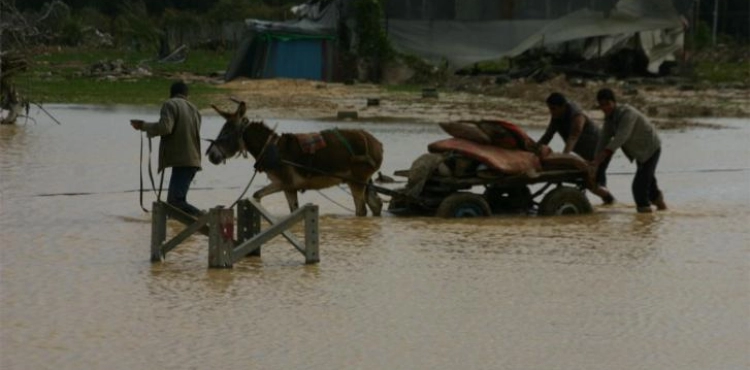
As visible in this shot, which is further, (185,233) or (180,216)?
(180,216)

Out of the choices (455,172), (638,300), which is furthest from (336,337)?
(455,172)

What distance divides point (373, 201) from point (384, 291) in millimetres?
4864

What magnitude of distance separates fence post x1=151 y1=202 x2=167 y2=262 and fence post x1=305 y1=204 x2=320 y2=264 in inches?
43.7

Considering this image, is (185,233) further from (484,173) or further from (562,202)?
(562,202)

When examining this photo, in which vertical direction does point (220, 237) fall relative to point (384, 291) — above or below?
above

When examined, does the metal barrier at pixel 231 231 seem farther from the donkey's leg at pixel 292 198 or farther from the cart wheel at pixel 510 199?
the cart wheel at pixel 510 199

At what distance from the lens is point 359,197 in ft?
54.3

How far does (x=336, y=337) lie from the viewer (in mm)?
9984

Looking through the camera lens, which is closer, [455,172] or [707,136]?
[455,172]

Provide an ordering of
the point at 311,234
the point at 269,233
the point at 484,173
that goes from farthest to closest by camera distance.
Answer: the point at 484,173 < the point at 311,234 < the point at 269,233

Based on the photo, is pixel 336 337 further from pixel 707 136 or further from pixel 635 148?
pixel 707 136

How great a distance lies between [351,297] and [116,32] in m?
66.7

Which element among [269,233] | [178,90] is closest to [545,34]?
[178,90]

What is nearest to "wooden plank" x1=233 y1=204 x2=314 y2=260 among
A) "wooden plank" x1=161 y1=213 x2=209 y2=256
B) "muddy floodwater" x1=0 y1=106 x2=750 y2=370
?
"muddy floodwater" x1=0 y1=106 x2=750 y2=370
